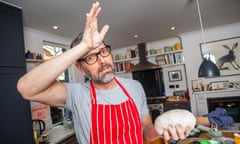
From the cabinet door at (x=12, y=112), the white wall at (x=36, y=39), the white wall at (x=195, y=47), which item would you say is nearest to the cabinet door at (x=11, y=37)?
the cabinet door at (x=12, y=112)

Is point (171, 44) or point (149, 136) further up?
point (171, 44)

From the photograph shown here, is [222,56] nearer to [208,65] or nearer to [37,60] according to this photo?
[208,65]

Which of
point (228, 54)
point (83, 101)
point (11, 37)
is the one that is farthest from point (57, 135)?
point (228, 54)

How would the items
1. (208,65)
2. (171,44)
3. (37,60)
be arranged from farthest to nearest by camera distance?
1. (171,44)
2. (37,60)
3. (208,65)

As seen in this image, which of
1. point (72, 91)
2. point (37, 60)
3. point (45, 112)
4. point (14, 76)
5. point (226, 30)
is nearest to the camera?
point (72, 91)

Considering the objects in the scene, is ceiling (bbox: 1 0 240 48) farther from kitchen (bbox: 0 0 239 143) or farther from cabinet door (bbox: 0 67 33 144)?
cabinet door (bbox: 0 67 33 144)

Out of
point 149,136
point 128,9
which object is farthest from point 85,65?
point 128,9

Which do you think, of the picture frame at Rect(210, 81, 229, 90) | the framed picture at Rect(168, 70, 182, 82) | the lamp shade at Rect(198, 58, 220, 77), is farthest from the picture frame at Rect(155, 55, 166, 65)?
the lamp shade at Rect(198, 58, 220, 77)

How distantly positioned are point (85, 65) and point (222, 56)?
3.93 metres

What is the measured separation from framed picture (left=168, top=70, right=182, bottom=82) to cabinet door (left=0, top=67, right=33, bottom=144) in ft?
11.6

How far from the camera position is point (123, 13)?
2254mm

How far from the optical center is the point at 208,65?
184 cm

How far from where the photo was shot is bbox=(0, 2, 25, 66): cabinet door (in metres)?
1.53

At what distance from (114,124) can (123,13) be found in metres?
1.81
